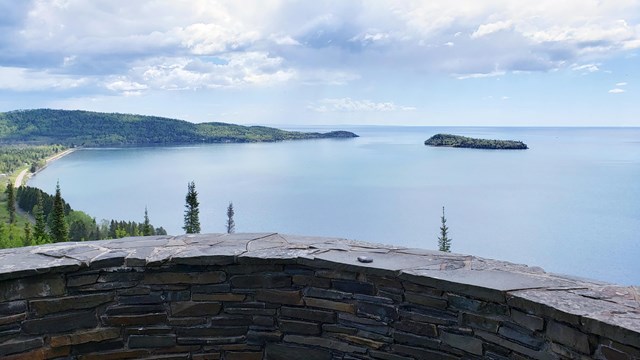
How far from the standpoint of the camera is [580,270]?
1545 inches

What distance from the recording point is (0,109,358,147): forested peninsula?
14675 centimetres

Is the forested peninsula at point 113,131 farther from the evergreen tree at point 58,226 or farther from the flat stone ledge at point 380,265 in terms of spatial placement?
the flat stone ledge at point 380,265

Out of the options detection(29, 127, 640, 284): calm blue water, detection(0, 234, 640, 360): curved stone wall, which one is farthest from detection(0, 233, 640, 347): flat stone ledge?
detection(29, 127, 640, 284): calm blue water

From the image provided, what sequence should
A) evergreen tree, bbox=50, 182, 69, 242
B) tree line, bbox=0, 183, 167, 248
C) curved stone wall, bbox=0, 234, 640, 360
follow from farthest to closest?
1. tree line, bbox=0, 183, 167, 248
2. evergreen tree, bbox=50, 182, 69, 242
3. curved stone wall, bbox=0, 234, 640, 360

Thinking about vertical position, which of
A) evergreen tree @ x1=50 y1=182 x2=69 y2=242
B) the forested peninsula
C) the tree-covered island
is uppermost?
the forested peninsula

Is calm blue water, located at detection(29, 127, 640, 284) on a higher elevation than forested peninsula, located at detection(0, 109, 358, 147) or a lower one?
lower

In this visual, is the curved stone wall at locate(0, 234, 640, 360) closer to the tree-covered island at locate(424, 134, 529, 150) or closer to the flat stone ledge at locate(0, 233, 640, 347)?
the flat stone ledge at locate(0, 233, 640, 347)

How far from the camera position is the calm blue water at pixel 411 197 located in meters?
45.7

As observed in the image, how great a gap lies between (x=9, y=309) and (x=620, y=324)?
3.20 meters

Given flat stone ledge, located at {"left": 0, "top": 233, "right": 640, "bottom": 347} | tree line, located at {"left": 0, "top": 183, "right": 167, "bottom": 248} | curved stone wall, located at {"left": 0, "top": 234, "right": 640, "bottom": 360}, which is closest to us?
flat stone ledge, located at {"left": 0, "top": 233, "right": 640, "bottom": 347}

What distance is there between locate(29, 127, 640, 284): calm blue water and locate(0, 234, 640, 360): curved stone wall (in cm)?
2199

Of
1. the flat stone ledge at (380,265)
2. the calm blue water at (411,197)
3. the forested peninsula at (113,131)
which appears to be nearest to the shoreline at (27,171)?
the calm blue water at (411,197)

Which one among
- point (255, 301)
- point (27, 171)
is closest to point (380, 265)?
point (255, 301)

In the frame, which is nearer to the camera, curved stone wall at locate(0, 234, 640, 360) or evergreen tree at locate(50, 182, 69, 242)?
curved stone wall at locate(0, 234, 640, 360)
